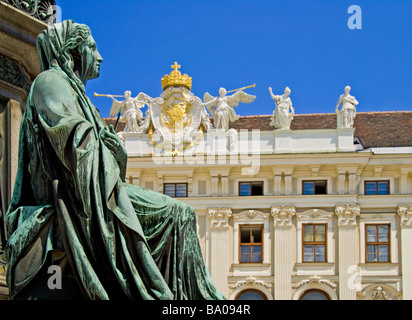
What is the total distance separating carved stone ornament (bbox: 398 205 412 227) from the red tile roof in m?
2.24

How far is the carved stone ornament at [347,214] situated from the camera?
33750mm

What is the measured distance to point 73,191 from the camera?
5.21 m

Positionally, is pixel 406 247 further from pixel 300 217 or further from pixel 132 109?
pixel 132 109

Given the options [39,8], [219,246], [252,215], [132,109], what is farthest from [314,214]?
[39,8]

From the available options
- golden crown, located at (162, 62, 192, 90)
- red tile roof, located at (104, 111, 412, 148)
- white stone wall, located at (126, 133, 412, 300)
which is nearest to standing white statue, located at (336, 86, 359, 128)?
red tile roof, located at (104, 111, 412, 148)

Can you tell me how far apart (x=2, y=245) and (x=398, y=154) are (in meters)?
28.1

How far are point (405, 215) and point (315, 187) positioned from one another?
2775 mm

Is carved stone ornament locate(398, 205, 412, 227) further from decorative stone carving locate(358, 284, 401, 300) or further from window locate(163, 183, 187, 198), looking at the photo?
window locate(163, 183, 187, 198)

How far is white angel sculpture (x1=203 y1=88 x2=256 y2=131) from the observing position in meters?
35.5

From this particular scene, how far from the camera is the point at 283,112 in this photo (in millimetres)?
35062

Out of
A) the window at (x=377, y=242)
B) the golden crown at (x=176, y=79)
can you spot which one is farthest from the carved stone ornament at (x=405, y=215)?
the golden crown at (x=176, y=79)

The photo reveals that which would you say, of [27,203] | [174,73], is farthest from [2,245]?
[174,73]

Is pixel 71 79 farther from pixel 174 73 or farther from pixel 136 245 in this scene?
pixel 174 73

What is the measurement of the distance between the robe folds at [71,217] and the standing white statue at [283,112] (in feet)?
97.4
